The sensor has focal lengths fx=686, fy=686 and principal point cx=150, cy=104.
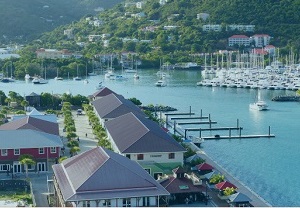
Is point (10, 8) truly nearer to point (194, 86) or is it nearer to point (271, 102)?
point (194, 86)

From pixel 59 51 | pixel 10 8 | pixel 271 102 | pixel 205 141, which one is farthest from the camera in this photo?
pixel 10 8

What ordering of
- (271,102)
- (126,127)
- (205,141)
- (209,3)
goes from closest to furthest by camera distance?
(126,127), (205,141), (271,102), (209,3)

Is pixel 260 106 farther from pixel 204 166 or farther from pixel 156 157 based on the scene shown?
pixel 156 157

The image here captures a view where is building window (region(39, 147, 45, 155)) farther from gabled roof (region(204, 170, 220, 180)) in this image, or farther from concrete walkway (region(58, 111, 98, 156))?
gabled roof (region(204, 170, 220, 180))

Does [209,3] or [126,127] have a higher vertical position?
[209,3]

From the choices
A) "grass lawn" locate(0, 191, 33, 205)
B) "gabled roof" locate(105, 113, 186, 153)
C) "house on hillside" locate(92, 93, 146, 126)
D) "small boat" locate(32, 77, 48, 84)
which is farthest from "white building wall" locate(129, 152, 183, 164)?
"small boat" locate(32, 77, 48, 84)

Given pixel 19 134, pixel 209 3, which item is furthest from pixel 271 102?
pixel 209 3

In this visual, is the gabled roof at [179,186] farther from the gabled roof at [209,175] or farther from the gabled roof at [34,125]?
the gabled roof at [34,125]

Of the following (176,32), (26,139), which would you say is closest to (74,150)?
(26,139)
